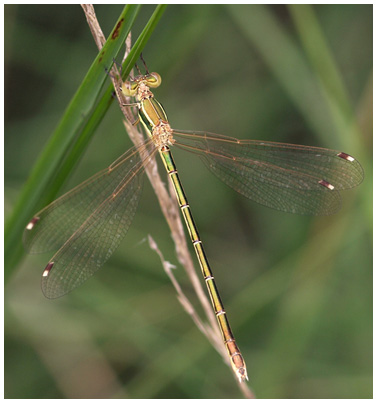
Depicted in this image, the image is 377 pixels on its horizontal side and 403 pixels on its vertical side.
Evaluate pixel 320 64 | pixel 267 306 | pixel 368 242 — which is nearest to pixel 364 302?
pixel 368 242

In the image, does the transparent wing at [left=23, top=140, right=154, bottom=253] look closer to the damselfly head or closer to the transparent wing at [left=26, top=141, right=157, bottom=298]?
the transparent wing at [left=26, top=141, right=157, bottom=298]

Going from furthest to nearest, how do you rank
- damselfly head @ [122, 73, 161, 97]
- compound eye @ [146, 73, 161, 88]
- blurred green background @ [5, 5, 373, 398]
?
blurred green background @ [5, 5, 373, 398], compound eye @ [146, 73, 161, 88], damselfly head @ [122, 73, 161, 97]

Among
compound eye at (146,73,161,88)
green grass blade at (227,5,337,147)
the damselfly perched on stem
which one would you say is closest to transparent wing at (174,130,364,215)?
the damselfly perched on stem

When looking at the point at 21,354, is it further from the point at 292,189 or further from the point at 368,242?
the point at 368,242

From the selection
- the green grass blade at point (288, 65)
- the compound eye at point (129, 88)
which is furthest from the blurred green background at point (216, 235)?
the compound eye at point (129, 88)

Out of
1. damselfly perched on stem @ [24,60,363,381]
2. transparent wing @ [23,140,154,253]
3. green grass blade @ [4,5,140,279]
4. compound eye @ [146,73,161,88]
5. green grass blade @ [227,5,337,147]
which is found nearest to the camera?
green grass blade @ [4,5,140,279]

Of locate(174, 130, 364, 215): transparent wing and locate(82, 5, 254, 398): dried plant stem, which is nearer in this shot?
locate(82, 5, 254, 398): dried plant stem

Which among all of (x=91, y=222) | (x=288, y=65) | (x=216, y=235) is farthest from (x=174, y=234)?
(x=288, y=65)
